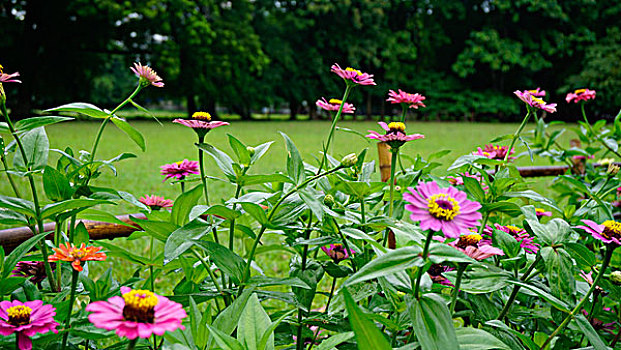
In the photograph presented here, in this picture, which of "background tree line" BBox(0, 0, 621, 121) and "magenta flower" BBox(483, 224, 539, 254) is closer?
"magenta flower" BBox(483, 224, 539, 254)

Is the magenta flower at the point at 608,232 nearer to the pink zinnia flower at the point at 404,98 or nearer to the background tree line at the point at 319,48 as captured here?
the pink zinnia flower at the point at 404,98

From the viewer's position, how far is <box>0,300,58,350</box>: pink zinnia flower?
1.56 ft

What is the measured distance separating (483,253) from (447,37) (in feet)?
52.9

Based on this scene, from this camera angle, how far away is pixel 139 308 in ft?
1.17

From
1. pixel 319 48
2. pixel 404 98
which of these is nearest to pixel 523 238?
pixel 404 98

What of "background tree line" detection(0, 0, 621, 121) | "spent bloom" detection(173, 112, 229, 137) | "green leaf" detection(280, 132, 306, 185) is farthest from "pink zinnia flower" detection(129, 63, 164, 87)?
"background tree line" detection(0, 0, 621, 121)

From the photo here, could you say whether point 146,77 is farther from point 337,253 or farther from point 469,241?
point 469,241

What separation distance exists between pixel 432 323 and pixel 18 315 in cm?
42

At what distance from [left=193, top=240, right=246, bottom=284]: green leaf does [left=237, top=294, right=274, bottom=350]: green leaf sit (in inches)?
2.5

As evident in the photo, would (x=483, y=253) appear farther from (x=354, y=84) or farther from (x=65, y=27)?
(x=65, y=27)

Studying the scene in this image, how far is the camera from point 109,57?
1351 cm

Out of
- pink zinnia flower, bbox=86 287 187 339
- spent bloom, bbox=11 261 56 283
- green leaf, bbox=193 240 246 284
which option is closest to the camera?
pink zinnia flower, bbox=86 287 187 339

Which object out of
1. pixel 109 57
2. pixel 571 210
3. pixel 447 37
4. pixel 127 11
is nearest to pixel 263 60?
pixel 127 11

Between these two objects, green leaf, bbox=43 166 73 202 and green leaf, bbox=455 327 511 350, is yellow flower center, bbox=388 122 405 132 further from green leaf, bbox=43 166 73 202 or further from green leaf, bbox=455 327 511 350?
green leaf, bbox=43 166 73 202
